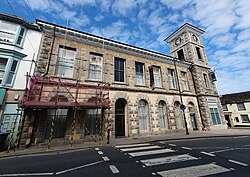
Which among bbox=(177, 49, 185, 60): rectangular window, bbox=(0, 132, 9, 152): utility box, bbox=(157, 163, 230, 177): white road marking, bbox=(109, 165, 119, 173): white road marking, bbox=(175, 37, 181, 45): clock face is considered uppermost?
bbox=(175, 37, 181, 45): clock face

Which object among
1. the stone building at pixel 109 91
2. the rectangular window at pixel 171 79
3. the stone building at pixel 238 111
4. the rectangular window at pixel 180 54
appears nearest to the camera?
the stone building at pixel 109 91

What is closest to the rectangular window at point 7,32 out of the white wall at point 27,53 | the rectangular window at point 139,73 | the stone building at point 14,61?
the stone building at point 14,61

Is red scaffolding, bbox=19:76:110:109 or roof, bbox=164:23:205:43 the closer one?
red scaffolding, bbox=19:76:110:109

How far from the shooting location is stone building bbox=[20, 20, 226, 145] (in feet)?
28.1

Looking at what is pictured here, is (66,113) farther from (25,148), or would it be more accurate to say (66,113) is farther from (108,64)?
(108,64)

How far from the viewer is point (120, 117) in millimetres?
11711

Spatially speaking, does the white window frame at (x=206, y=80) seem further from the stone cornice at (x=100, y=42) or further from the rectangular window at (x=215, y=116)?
the stone cornice at (x=100, y=42)

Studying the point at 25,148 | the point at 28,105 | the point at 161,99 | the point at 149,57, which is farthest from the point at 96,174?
the point at 149,57

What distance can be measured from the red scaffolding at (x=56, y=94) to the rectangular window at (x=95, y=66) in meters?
1.88

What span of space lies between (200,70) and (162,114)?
10615 millimetres

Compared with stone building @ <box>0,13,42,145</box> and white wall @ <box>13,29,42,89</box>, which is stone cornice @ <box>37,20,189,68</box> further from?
stone building @ <box>0,13,42,145</box>

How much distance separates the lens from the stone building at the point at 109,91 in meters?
8.55

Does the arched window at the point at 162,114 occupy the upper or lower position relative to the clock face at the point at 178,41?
lower

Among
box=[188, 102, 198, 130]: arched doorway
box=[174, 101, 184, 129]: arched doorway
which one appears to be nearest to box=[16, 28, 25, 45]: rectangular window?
box=[174, 101, 184, 129]: arched doorway
